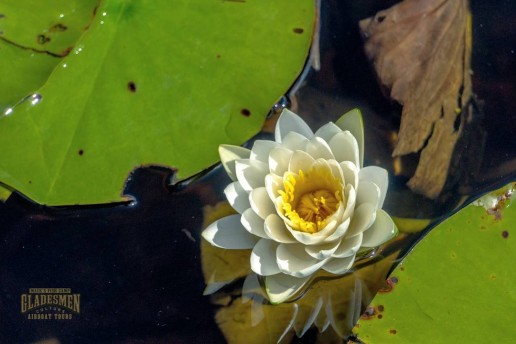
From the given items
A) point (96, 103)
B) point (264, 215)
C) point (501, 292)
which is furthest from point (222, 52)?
point (501, 292)

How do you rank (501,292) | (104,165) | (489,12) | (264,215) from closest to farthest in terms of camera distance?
(501,292) → (264,215) → (104,165) → (489,12)

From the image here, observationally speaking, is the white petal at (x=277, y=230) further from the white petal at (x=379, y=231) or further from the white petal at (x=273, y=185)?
the white petal at (x=379, y=231)

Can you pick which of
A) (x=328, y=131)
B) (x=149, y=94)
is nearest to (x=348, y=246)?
(x=328, y=131)

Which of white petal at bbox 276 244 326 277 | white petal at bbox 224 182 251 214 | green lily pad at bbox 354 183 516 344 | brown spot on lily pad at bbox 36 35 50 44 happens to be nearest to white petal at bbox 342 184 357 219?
white petal at bbox 276 244 326 277

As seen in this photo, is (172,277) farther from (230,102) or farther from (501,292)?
(501,292)

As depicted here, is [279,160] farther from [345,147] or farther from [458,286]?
[458,286]

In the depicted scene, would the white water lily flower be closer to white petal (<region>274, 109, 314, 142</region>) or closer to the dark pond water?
white petal (<region>274, 109, 314, 142</region>)
